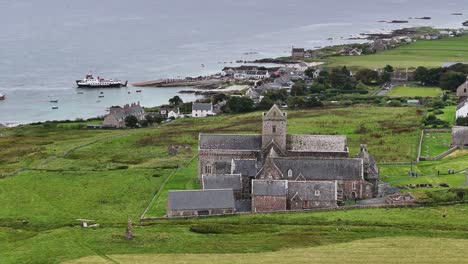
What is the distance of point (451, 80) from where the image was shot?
124 meters

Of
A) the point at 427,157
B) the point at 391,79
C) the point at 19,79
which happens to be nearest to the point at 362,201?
the point at 427,157

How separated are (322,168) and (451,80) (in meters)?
→ 71.4

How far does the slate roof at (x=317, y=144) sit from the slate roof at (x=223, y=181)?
8.80 metres

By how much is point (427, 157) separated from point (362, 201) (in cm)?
1865

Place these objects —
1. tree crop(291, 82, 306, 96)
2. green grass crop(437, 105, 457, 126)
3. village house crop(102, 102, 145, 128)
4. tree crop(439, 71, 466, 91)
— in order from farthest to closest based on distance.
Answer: tree crop(291, 82, 306, 96), tree crop(439, 71, 466, 91), village house crop(102, 102, 145, 128), green grass crop(437, 105, 457, 126)

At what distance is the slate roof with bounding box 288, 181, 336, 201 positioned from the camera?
57.7m

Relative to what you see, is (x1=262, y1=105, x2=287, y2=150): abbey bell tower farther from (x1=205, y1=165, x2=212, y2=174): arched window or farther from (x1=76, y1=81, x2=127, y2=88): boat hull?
(x1=76, y1=81, x2=127, y2=88): boat hull

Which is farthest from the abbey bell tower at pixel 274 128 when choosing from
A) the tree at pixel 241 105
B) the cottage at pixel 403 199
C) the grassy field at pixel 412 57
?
the grassy field at pixel 412 57

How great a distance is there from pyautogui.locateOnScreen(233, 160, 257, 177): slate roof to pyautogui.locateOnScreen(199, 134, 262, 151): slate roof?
428cm

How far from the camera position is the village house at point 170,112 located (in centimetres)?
12019

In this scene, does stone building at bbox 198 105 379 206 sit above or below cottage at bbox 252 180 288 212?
above

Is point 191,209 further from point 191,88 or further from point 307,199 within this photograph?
point 191,88

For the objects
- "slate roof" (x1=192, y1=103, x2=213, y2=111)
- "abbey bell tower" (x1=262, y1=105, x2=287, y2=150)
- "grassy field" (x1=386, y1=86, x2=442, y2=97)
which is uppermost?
"grassy field" (x1=386, y1=86, x2=442, y2=97)

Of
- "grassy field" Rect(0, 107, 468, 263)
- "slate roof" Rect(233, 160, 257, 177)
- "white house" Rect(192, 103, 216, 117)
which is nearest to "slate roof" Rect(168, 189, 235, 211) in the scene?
"grassy field" Rect(0, 107, 468, 263)
